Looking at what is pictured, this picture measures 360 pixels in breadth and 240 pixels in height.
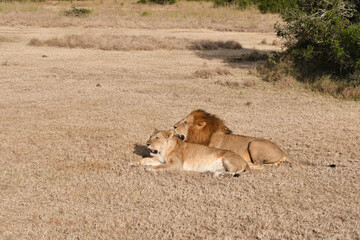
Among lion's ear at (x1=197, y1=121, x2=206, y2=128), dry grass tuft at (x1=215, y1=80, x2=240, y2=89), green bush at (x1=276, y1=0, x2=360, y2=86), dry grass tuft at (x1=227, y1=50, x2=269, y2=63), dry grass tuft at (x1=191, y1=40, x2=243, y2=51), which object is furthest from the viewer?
dry grass tuft at (x1=191, y1=40, x2=243, y2=51)

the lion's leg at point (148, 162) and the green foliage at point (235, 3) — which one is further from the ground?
the green foliage at point (235, 3)

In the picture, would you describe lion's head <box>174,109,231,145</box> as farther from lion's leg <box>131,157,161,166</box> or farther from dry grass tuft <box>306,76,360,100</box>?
dry grass tuft <box>306,76,360,100</box>

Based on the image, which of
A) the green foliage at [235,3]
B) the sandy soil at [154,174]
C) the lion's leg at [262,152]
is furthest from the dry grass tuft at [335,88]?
the green foliage at [235,3]

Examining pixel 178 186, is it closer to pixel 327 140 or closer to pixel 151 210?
pixel 151 210

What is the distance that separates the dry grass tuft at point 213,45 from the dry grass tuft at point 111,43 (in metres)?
0.66

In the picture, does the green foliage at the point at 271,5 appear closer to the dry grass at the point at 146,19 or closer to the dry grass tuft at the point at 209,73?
the dry grass at the point at 146,19

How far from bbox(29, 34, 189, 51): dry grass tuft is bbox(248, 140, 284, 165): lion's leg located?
17521 mm

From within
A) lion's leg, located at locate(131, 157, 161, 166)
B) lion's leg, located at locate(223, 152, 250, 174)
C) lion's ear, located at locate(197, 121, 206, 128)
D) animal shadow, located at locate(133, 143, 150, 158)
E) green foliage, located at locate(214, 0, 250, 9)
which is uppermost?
green foliage, located at locate(214, 0, 250, 9)

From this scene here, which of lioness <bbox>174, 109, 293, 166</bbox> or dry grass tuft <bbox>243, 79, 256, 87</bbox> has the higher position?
lioness <bbox>174, 109, 293, 166</bbox>

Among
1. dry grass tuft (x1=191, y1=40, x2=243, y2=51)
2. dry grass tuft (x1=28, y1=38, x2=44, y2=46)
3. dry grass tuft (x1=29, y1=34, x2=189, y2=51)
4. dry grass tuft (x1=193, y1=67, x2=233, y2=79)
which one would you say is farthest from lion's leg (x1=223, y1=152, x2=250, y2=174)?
dry grass tuft (x1=28, y1=38, x2=44, y2=46)

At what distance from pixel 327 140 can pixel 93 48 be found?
676 inches

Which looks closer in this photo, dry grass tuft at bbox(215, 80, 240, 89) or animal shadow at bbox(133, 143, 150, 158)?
animal shadow at bbox(133, 143, 150, 158)

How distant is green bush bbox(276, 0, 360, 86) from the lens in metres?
13.6

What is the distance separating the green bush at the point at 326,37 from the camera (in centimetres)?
1359
